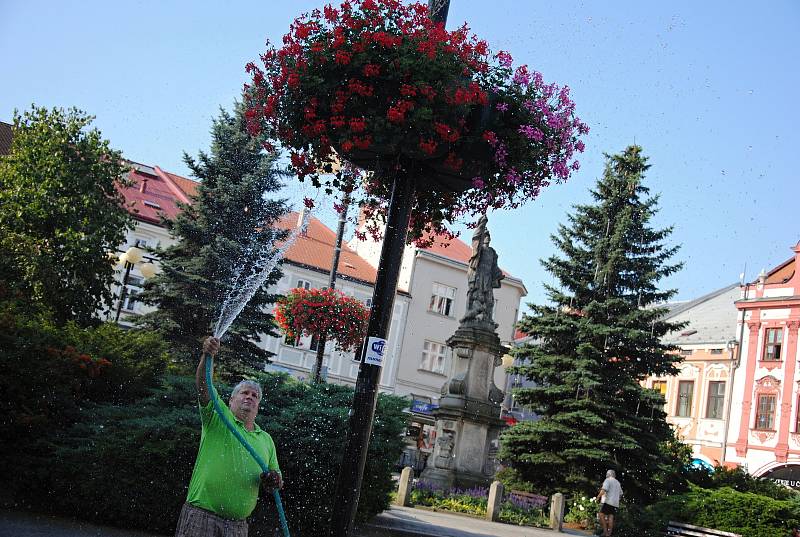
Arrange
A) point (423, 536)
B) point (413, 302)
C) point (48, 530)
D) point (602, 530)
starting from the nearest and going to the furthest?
1. point (48, 530)
2. point (423, 536)
3. point (602, 530)
4. point (413, 302)

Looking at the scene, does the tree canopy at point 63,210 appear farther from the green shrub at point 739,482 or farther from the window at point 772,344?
the window at point 772,344

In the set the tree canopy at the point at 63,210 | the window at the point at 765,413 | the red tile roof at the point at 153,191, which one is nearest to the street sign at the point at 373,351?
the tree canopy at the point at 63,210

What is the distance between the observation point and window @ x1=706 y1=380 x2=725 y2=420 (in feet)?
148

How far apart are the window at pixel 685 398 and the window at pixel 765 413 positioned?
4.37m

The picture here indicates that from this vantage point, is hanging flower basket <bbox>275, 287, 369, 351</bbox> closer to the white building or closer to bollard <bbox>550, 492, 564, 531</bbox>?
bollard <bbox>550, 492, 564, 531</bbox>

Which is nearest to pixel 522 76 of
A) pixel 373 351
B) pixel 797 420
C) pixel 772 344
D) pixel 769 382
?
pixel 373 351

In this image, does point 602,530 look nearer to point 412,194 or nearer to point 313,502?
point 313,502

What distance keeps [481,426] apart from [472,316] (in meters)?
2.55

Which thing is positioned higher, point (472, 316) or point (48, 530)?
point (472, 316)

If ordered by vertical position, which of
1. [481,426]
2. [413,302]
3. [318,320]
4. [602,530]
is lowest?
[602,530]

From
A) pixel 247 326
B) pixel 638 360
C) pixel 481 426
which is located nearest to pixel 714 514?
pixel 481 426

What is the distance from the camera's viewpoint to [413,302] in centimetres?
5075

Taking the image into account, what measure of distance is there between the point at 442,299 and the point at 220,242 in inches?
1056

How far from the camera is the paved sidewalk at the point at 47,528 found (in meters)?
7.29
